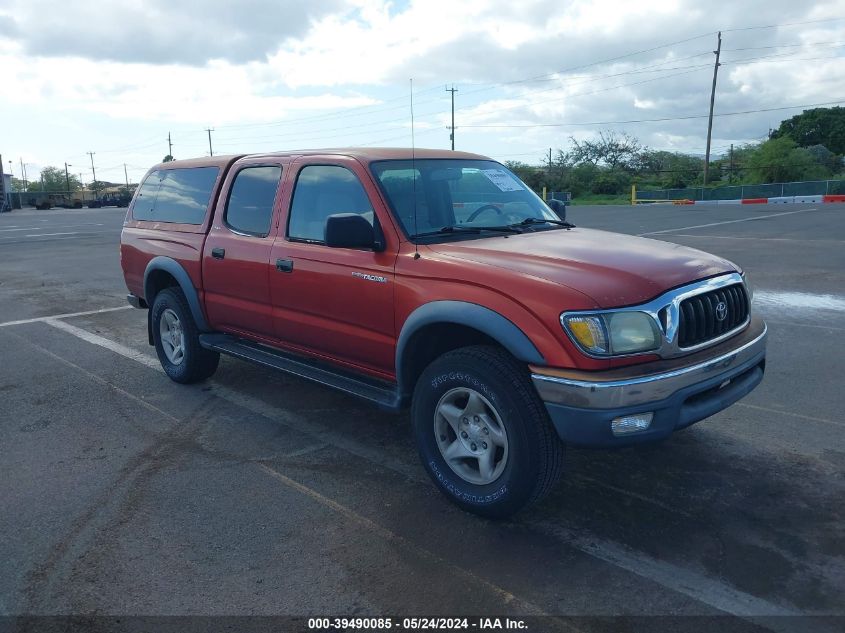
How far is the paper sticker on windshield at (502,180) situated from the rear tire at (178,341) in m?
2.70

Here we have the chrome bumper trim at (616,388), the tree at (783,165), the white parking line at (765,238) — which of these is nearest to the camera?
the chrome bumper trim at (616,388)

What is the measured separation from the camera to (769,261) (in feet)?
42.1

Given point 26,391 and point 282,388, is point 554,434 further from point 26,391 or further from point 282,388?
point 26,391

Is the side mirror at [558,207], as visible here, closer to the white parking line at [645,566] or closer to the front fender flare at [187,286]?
the white parking line at [645,566]

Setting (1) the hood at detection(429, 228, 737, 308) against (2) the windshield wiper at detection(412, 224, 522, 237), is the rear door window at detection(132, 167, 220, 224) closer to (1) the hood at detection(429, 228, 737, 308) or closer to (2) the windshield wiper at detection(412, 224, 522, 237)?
(2) the windshield wiper at detection(412, 224, 522, 237)

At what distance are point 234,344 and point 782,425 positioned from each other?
398 cm

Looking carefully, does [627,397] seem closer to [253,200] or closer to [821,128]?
[253,200]

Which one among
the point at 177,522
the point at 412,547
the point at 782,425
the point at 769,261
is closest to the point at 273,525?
the point at 177,522

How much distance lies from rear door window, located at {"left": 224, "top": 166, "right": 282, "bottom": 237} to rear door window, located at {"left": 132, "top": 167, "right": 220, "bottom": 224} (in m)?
0.39

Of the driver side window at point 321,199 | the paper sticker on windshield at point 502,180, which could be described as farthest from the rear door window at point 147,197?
the paper sticker on windshield at point 502,180

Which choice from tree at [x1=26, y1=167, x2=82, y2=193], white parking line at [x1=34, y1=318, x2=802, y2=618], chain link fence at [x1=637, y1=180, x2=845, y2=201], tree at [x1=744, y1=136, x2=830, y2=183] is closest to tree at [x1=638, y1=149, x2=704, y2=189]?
tree at [x1=744, y1=136, x2=830, y2=183]

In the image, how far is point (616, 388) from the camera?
305cm

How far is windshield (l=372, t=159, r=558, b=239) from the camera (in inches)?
166

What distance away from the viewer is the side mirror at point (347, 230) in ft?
12.5
